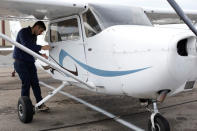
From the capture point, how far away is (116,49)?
13.1ft

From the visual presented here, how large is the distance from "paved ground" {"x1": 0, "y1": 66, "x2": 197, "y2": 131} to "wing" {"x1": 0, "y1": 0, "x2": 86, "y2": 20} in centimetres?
199

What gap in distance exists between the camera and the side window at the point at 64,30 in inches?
201

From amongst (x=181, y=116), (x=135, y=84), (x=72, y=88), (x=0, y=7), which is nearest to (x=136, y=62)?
(x=135, y=84)

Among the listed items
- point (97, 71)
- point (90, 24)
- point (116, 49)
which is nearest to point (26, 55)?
point (90, 24)

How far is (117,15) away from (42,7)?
148 centimetres

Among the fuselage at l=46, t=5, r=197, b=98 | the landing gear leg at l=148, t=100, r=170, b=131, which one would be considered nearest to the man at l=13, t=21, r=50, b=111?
the fuselage at l=46, t=5, r=197, b=98

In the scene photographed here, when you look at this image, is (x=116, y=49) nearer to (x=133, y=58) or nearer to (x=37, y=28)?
(x=133, y=58)

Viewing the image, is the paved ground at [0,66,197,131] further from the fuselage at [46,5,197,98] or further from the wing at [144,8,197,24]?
the wing at [144,8,197,24]

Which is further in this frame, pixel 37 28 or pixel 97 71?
pixel 37 28

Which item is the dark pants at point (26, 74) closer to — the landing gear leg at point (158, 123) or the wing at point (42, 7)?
the wing at point (42, 7)

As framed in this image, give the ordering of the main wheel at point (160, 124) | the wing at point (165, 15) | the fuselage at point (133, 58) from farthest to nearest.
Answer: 1. the wing at point (165, 15)
2. the main wheel at point (160, 124)
3. the fuselage at point (133, 58)

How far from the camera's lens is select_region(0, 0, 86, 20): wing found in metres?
4.81

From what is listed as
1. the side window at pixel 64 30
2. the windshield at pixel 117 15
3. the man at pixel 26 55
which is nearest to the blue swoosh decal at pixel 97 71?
the side window at pixel 64 30

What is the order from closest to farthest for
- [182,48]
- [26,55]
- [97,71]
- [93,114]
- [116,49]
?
[182,48]
[116,49]
[97,71]
[26,55]
[93,114]
